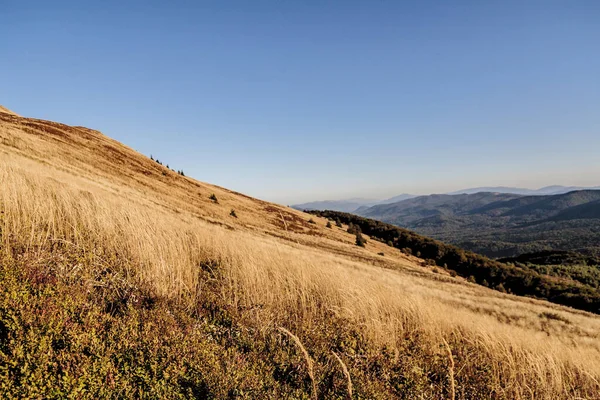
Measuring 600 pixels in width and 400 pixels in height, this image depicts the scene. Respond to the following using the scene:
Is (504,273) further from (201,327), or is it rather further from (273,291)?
(201,327)

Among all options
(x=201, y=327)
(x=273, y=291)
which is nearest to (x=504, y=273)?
(x=273, y=291)

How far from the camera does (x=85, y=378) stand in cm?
252

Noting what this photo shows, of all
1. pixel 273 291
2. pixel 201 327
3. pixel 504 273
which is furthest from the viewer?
pixel 504 273

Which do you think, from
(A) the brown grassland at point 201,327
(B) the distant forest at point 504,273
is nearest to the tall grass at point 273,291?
(A) the brown grassland at point 201,327

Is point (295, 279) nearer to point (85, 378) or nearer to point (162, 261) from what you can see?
point (162, 261)

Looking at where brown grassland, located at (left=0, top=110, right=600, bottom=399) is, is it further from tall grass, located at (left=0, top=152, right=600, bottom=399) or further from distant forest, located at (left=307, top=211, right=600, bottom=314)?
distant forest, located at (left=307, top=211, right=600, bottom=314)

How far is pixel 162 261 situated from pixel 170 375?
2802mm

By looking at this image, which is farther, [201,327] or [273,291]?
[273,291]

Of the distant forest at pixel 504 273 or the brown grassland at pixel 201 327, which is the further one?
the distant forest at pixel 504 273

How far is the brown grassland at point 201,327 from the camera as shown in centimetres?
282

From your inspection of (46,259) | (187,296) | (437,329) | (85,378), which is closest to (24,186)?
(46,259)

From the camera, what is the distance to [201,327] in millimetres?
3971

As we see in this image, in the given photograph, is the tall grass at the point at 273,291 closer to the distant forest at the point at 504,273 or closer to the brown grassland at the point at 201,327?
the brown grassland at the point at 201,327

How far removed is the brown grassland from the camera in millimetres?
2818
